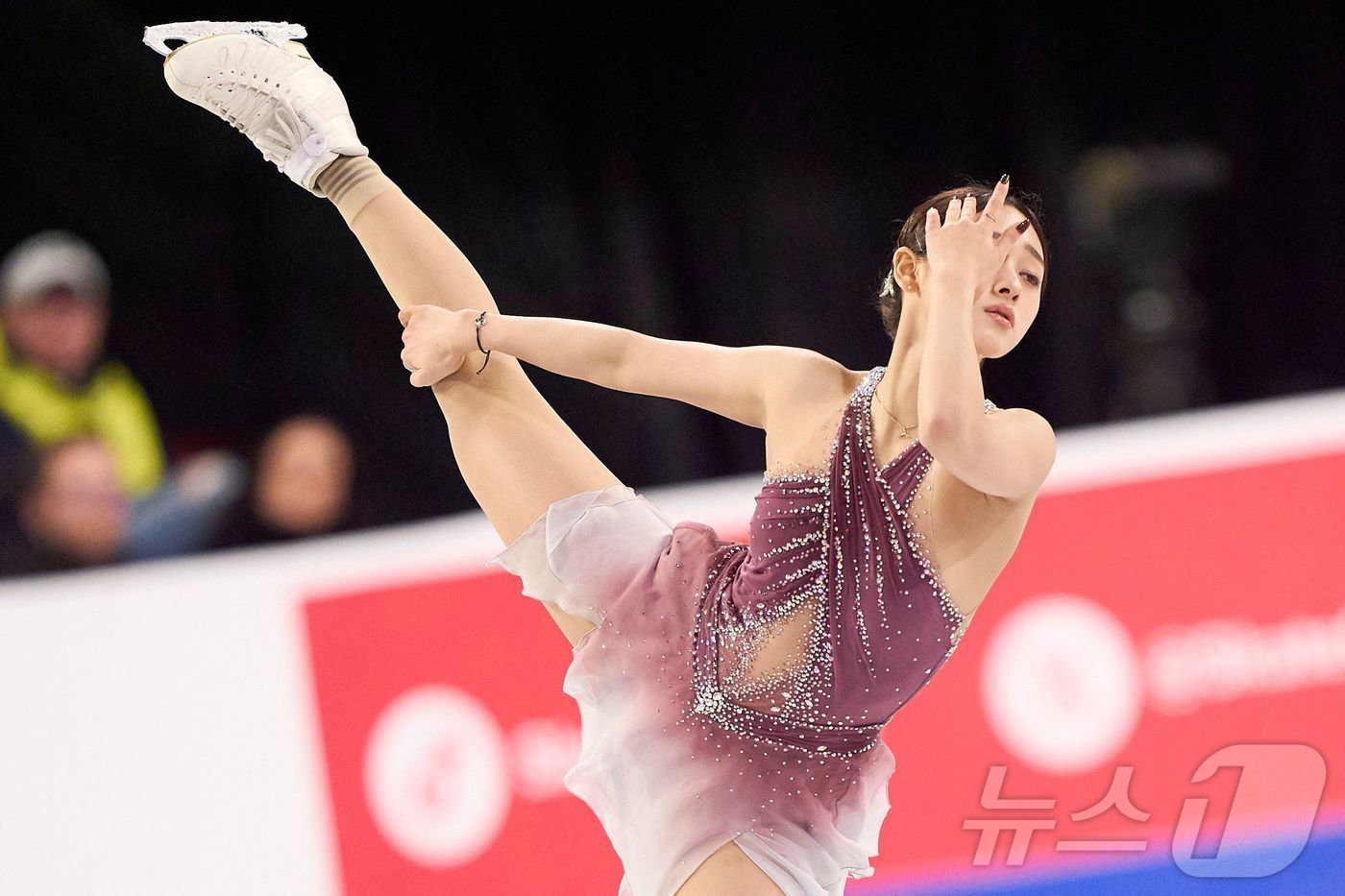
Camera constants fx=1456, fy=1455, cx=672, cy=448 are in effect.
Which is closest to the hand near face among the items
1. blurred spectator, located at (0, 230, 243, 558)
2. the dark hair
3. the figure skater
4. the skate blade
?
the figure skater

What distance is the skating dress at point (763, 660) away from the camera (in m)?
1.86

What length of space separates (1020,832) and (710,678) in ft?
3.25

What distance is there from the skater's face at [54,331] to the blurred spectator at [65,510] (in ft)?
0.74

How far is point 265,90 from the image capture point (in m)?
2.37

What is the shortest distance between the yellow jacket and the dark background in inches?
16.5

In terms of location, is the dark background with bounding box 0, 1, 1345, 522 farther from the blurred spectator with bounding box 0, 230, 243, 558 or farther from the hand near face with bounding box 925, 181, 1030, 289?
the hand near face with bounding box 925, 181, 1030, 289

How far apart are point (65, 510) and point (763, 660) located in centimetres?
264

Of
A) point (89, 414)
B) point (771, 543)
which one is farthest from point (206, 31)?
point (89, 414)

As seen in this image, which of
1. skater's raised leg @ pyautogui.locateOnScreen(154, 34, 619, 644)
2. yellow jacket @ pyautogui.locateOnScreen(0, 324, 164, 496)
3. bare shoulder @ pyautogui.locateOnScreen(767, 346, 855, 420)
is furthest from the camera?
yellow jacket @ pyautogui.locateOnScreen(0, 324, 164, 496)

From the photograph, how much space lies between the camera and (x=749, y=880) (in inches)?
73.4

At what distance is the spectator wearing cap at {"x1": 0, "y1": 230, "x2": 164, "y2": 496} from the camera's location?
415 centimetres

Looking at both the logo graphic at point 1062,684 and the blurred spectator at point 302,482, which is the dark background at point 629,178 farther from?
the logo graphic at point 1062,684

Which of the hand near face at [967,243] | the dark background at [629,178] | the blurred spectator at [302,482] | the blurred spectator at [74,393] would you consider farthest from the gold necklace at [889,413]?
the dark background at [629,178]

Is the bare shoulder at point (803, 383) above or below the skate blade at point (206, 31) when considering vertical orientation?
below
